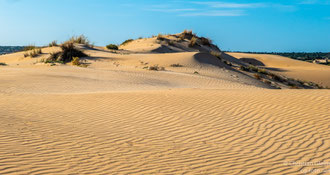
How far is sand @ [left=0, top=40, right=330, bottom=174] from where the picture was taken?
6.02m

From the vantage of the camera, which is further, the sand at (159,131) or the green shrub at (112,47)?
the green shrub at (112,47)

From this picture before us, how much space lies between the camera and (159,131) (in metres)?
8.38

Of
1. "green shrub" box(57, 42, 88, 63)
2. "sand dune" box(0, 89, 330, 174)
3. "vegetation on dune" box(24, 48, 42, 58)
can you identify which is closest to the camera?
"sand dune" box(0, 89, 330, 174)

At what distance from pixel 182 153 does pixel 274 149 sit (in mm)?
1867

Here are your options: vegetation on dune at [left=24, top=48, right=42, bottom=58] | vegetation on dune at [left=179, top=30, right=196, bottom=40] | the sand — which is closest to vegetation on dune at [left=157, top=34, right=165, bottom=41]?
vegetation on dune at [left=179, top=30, right=196, bottom=40]

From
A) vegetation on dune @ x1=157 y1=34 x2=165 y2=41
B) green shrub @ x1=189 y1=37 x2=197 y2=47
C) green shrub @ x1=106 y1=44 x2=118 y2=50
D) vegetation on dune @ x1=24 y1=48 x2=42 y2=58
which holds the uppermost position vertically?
vegetation on dune @ x1=157 y1=34 x2=165 y2=41

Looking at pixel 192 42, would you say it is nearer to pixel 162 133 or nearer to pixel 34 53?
pixel 34 53

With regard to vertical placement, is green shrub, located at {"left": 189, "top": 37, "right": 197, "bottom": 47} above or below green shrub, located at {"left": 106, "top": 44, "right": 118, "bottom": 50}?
above

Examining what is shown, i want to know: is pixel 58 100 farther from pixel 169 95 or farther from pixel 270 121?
pixel 270 121

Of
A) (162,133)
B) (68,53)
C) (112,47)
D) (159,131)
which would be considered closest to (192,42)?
(112,47)

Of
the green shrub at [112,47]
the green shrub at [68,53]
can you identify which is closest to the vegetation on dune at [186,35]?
the green shrub at [112,47]

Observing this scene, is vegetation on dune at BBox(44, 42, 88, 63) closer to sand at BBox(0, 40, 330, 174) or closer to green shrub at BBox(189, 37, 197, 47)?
sand at BBox(0, 40, 330, 174)

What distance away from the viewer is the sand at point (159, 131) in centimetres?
602

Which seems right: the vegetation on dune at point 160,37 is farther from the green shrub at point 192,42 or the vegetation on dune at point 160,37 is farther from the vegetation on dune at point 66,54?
the vegetation on dune at point 66,54
